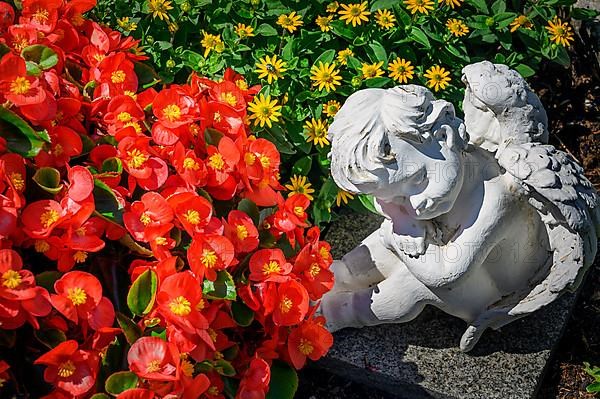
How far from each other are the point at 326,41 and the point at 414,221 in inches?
38.8

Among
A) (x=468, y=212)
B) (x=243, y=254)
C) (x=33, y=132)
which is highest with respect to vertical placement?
(x=33, y=132)

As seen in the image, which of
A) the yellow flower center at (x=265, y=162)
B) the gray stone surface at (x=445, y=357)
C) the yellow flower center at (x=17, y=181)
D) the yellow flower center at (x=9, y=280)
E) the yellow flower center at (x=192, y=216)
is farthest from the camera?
the gray stone surface at (x=445, y=357)

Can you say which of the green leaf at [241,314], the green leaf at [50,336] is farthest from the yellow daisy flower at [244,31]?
the green leaf at [50,336]

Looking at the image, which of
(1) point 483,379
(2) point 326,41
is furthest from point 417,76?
(1) point 483,379

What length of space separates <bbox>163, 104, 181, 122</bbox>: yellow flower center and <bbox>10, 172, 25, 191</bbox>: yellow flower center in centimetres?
43

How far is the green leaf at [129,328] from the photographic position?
1.87m

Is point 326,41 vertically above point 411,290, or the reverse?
→ point 326,41

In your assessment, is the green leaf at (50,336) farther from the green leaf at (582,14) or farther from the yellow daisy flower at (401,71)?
the green leaf at (582,14)

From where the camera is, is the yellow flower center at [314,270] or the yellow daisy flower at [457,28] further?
the yellow daisy flower at [457,28]

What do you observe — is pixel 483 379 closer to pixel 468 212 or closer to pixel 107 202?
pixel 468 212

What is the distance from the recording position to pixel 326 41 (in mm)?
2891

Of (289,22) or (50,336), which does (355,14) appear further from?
(50,336)

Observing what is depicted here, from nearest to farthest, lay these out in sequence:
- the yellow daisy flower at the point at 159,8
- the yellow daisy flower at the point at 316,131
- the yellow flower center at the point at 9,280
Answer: the yellow flower center at the point at 9,280 < the yellow daisy flower at the point at 316,131 < the yellow daisy flower at the point at 159,8

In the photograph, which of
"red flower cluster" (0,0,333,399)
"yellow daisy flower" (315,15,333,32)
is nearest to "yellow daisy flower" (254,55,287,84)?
"yellow daisy flower" (315,15,333,32)
